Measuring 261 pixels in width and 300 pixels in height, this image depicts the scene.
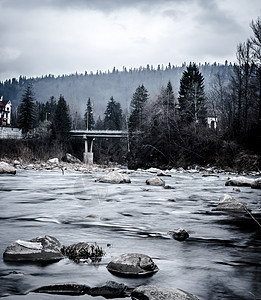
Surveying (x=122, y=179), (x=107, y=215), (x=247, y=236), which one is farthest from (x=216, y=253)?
(x=122, y=179)

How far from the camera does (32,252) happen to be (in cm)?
374

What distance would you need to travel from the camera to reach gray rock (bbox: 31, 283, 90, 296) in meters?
2.86

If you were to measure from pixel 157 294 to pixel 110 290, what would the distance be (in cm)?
45

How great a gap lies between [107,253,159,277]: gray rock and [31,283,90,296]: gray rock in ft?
1.60

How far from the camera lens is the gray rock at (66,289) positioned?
2861 mm

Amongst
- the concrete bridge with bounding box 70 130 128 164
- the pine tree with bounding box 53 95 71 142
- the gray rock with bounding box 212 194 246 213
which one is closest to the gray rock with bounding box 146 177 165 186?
the gray rock with bounding box 212 194 246 213

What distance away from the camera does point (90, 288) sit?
296 cm

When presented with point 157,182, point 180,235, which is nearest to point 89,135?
point 157,182

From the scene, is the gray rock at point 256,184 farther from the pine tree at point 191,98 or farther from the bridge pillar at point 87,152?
the bridge pillar at point 87,152

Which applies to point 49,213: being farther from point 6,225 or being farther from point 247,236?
point 247,236

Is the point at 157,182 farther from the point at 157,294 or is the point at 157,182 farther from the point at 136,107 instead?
the point at 136,107

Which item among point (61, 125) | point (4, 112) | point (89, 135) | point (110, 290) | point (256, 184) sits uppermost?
point (4, 112)

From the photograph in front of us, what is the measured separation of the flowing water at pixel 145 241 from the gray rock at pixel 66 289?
8cm

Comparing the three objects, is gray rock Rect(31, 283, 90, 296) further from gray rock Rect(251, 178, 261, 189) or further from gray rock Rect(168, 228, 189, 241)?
gray rock Rect(251, 178, 261, 189)
